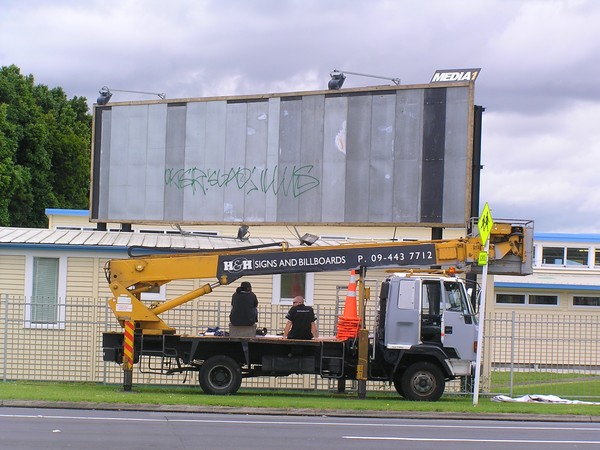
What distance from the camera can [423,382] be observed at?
65.5 ft

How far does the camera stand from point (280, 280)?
2420cm

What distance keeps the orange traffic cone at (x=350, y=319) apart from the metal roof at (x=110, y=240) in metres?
3.97

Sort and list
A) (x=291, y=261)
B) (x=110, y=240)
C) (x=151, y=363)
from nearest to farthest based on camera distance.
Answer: (x=291, y=261) → (x=151, y=363) → (x=110, y=240)

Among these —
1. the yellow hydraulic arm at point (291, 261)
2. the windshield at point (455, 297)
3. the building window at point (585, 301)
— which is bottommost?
the building window at point (585, 301)

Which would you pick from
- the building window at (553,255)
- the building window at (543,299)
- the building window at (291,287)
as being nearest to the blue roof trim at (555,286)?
the building window at (543,299)

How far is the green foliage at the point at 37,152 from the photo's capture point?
53.7 m

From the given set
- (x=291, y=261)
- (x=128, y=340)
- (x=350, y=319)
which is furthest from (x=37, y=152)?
(x=350, y=319)

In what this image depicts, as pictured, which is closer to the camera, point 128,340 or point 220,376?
point 128,340

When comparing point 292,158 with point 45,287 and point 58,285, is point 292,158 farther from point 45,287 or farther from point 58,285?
point 45,287

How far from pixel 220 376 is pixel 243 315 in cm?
130

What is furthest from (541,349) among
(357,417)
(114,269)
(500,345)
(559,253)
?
(559,253)

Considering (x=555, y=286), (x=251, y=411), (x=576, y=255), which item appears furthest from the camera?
(x=576, y=255)

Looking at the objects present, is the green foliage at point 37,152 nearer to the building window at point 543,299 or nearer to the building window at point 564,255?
the building window at point 564,255

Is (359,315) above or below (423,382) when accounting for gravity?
above
